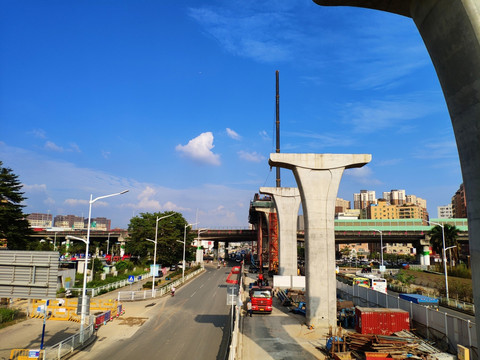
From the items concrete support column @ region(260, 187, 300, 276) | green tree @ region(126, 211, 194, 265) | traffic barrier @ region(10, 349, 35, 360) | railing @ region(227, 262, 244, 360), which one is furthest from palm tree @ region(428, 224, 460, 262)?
traffic barrier @ region(10, 349, 35, 360)

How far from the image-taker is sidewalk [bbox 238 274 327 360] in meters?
18.5

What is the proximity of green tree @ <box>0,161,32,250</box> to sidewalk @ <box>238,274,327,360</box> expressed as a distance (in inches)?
1489

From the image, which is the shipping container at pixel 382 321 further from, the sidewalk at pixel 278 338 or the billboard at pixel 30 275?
the billboard at pixel 30 275

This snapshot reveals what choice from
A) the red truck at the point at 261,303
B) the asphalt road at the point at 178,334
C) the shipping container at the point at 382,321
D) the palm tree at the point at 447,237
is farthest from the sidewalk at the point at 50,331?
the palm tree at the point at 447,237

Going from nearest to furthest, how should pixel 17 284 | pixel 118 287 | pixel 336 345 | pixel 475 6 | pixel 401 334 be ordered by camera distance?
pixel 475 6, pixel 17 284, pixel 336 345, pixel 401 334, pixel 118 287

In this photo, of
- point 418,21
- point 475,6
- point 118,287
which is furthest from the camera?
point 118,287

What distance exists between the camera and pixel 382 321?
855 inches

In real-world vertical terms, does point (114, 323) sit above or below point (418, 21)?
below

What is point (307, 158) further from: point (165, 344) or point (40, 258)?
point (40, 258)

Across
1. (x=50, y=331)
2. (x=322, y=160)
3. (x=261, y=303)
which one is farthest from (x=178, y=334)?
(x=322, y=160)

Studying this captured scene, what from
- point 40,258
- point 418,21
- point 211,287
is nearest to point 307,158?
point 418,21

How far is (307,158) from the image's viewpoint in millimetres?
26578

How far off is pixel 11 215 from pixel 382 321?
49128 millimetres

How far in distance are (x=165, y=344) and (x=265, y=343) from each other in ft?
20.6
